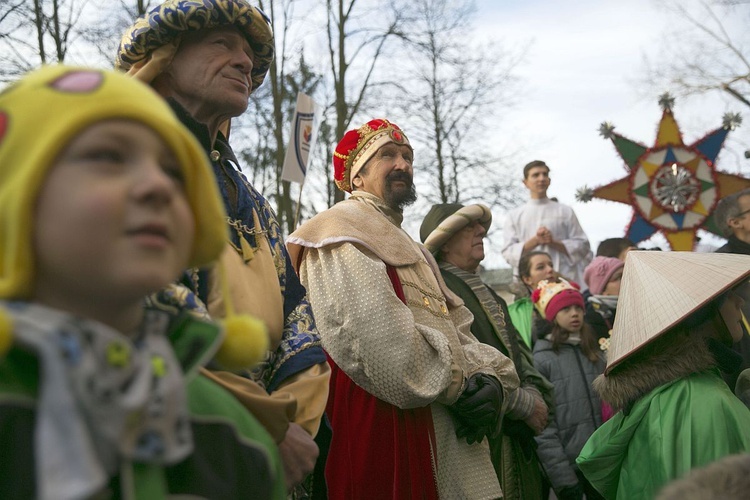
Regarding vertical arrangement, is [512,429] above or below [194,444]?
below

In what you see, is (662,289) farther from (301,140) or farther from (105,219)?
(301,140)

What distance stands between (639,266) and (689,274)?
0.76 feet

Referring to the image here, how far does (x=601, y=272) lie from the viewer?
666 centimetres

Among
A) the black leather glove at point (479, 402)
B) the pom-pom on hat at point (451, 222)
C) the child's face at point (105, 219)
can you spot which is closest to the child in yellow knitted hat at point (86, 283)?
the child's face at point (105, 219)

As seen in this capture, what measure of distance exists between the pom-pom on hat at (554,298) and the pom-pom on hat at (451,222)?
90cm

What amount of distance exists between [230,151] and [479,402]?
1651 millimetres

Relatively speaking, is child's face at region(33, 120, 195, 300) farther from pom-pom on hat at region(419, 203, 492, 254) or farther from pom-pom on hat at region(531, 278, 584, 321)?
pom-pom on hat at region(531, 278, 584, 321)

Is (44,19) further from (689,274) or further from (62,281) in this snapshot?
(62,281)

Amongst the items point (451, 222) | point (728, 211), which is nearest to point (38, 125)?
point (451, 222)

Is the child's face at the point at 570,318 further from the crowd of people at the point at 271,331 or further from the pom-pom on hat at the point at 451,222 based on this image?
the pom-pom on hat at the point at 451,222

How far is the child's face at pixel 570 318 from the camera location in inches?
219

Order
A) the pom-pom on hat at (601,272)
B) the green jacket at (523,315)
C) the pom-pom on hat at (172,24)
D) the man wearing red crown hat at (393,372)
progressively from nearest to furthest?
1. the pom-pom on hat at (172,24)
2. the man wearing red crown hat at (393,372)
3. the pom-pom on hat at (601,272)
4. the green jacket at (523,315)

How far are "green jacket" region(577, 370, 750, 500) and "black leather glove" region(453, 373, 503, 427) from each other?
0.45 meters

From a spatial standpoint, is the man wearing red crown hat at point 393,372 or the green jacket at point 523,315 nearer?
the man wearing red crown hat at point 393,372
